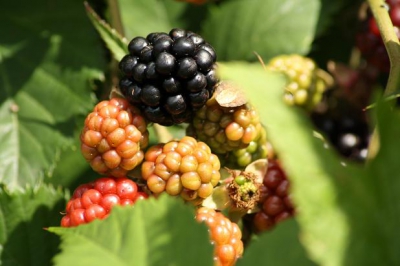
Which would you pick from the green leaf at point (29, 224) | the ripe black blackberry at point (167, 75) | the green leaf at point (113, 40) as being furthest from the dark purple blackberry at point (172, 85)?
the green leaf at point (29, 224)

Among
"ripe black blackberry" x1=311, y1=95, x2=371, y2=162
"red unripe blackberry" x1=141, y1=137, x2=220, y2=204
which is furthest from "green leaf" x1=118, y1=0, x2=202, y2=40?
"red unripe blackberry" x1=141, y1=137, x2=220, y2=204

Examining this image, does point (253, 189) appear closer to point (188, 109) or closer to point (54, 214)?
point (188, 109)

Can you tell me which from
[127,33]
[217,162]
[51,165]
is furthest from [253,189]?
[127,33]

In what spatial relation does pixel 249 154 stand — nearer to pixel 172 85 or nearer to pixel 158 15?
pixel 172 85

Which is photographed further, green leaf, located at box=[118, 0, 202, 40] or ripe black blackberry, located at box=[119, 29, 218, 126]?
green leaf, located at box=[118, 0, 202, 40]

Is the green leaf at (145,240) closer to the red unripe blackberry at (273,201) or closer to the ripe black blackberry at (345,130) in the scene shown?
the red unripe blackberry at (273,201)

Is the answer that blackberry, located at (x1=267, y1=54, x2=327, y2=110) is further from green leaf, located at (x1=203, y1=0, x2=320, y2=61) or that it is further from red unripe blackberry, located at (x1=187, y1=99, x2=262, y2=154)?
red unripe blackberry, located at (x1=187, y1=99, x2=262, y2=154)
